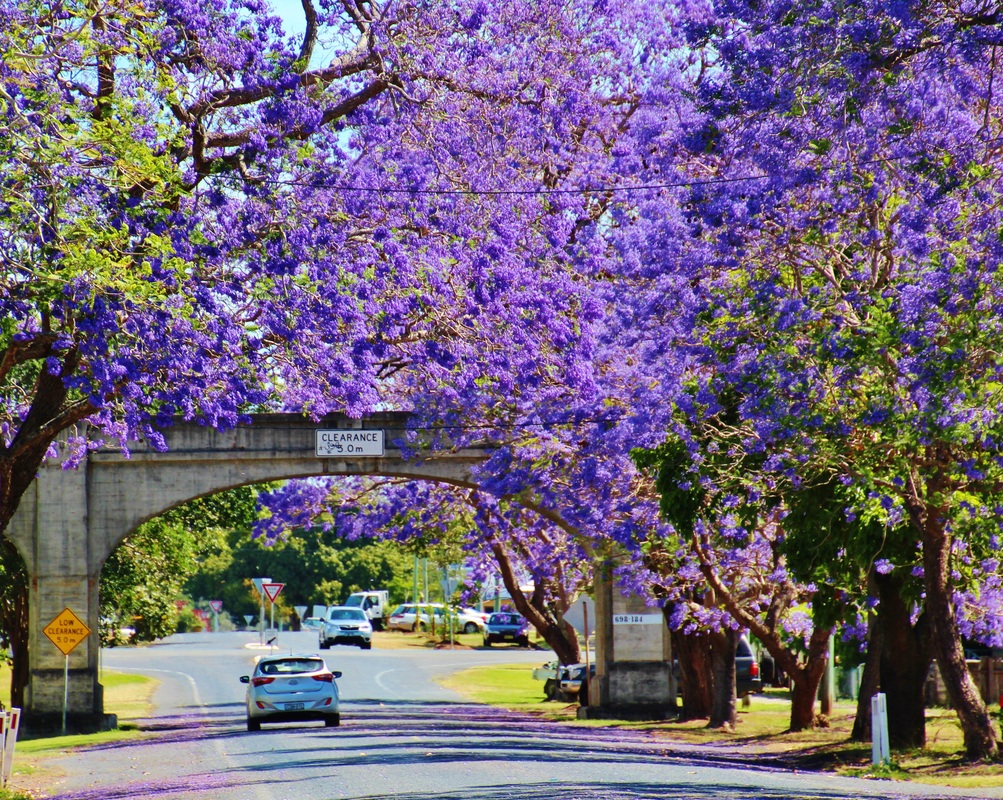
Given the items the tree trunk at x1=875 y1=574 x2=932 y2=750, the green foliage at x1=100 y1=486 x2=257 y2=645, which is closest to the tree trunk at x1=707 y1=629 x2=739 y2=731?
the tree trunk at x1=875 y1=574 x2=932 y2=750

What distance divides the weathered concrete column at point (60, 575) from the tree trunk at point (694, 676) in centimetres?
1070

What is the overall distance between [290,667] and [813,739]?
29.6 feet

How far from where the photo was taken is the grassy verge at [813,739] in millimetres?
17578

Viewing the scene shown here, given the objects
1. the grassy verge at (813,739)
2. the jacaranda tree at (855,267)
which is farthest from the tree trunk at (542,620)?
the jacaranda tree at (855,267)

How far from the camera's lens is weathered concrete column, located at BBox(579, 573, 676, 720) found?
96.9 feet

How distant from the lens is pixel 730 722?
2614cm

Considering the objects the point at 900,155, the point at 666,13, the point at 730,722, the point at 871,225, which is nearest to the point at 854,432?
the point at 871,225

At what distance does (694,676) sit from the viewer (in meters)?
28.7

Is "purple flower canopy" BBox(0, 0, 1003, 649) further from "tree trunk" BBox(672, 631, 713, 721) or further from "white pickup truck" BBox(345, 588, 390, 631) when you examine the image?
"white pickup truck" BBox(345, 588, 390, 631)

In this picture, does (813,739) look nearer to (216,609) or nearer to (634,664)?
(634,664)

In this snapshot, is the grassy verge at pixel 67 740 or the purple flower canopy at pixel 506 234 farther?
the grassy verge at pixel 67 740

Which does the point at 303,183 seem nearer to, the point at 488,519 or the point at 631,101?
the point at 631,101

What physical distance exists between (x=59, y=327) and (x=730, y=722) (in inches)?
619

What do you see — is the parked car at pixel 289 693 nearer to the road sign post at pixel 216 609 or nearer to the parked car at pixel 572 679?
the parked car at pixel 572 679
